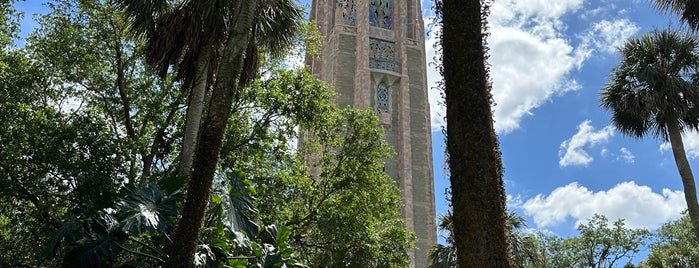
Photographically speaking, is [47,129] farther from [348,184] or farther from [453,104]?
[453,104]

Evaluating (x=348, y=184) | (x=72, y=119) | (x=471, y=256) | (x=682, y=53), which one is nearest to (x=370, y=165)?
(x=348, y=184)

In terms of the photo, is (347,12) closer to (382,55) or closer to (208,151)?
(382,55)

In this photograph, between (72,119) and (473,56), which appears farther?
(72,119)

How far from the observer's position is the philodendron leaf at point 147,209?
659 centimetres

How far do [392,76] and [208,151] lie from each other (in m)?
24.5

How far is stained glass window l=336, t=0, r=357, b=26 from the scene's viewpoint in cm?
3152

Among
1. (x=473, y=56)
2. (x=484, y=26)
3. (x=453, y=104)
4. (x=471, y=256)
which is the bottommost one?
(x=471, y=256)

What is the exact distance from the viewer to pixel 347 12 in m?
31.8

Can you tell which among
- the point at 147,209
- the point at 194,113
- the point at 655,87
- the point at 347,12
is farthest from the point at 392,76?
the point at 147,209

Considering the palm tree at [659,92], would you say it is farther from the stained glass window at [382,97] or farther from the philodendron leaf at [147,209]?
the stained glass window at [382,97]

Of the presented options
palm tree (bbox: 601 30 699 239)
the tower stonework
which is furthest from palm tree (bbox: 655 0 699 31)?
the tower stonework

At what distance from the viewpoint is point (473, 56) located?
5.45 meters

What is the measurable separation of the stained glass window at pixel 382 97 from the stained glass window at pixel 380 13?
361 centimetres

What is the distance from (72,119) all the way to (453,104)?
9050 mm
